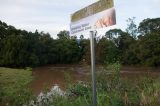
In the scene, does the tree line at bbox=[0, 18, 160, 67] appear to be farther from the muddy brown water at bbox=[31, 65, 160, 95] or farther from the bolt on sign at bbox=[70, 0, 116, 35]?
the bolt on sign at bbox=[70, 0, 116, 35]

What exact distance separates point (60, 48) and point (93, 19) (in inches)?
1798

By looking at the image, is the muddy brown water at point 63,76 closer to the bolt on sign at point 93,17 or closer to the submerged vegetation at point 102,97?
the submerged vegetation at point 102,97

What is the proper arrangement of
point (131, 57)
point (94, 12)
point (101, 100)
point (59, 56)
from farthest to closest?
point (59, 56)
point (131, 57)
point (101, 100)
point (94, 12)

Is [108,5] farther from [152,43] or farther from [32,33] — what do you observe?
[32,33]

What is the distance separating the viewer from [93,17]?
10.9 feet

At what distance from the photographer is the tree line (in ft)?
133

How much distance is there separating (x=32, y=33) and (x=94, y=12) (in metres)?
44.1

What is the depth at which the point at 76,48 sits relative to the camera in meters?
47.5

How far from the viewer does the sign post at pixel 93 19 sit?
310cm

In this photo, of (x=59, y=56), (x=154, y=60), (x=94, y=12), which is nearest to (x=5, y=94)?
(x=94, y=12)

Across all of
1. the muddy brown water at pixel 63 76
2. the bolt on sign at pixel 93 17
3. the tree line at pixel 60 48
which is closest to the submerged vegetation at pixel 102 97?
the muddy brown water at pixel 63 76

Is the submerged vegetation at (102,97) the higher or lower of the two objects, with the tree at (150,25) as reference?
lower

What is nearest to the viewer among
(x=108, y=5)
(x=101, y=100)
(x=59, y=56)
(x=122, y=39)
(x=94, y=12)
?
(x=108, y=5)

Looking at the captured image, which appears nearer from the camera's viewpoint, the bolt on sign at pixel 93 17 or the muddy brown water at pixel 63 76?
the bolt on sign at pixel 93 17
